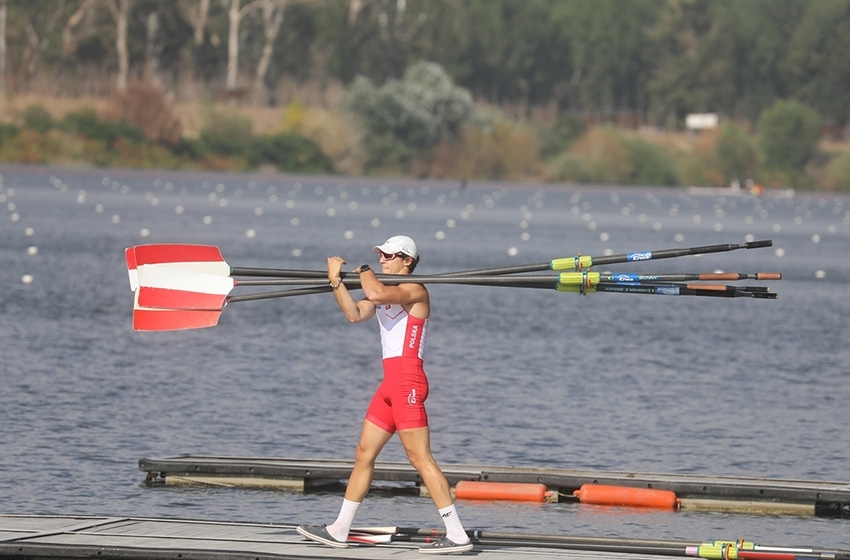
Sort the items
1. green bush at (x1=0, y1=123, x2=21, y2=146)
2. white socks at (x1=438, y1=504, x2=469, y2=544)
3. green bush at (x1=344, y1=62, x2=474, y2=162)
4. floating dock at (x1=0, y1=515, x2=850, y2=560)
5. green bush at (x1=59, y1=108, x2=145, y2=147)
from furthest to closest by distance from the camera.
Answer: green bush at (x1=344, y1=62, x2=474, y2=162)
green bush at (x1=59, y1=108, x2=145, y2=147)
green bush at (x1=0, y1=123, x2=21, y2=146)
white socks at (x1=438, y1=504, x2=469, y2=544)
floating dock at (x1=0, y1=515, x2=850, y2=560)

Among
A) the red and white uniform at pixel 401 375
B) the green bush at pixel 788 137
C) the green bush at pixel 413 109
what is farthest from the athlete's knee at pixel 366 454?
the green bush at pixel 788 137

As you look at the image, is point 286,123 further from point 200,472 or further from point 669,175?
point 200,472

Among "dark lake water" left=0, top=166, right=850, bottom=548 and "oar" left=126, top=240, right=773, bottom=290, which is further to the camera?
"dark lake water" left=0, top=166, right=850, bottom=548

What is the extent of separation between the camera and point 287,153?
119062 mm

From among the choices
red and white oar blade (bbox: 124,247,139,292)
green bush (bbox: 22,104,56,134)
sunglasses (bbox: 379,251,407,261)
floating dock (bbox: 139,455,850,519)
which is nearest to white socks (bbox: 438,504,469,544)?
sunglasses (bbox: 379,251,407,261)

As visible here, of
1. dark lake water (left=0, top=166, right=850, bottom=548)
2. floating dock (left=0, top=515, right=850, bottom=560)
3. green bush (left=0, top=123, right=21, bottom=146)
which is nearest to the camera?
floating dock (left=0, top=515, right=850, bottom=560)

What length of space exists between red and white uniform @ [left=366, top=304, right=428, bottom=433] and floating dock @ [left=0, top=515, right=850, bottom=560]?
98 cm

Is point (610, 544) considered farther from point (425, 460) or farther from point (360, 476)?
point (360, 476)

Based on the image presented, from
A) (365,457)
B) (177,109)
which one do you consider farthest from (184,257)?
(177,109)

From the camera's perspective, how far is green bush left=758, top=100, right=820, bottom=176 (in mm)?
135750

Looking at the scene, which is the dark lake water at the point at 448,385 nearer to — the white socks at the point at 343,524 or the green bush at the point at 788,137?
the white socks at the point at 343,524

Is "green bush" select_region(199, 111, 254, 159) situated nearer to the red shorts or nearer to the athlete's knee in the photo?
the athlete's knee

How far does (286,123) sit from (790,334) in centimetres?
8769

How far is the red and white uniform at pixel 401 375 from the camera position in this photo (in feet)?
43.0
